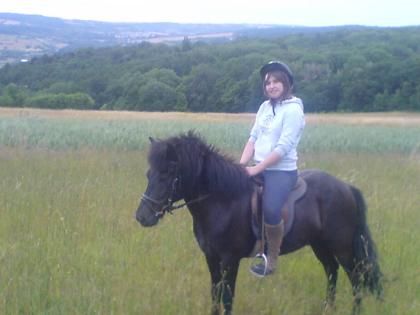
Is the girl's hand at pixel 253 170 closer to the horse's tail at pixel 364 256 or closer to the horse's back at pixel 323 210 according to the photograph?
the horse's back at pixel 323 210

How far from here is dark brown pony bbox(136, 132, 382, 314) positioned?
427 cm

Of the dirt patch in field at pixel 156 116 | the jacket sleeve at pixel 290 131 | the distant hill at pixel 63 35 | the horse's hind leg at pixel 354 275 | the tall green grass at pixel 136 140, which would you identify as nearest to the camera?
the jacket sleeve at pixel 290 131

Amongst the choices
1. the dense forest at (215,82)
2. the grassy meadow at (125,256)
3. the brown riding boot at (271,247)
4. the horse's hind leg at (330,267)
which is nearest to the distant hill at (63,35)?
the dense forest at (215,82)

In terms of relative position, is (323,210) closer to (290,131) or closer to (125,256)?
(290,131)

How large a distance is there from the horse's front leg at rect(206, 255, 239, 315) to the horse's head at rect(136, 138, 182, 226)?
0.67 metres

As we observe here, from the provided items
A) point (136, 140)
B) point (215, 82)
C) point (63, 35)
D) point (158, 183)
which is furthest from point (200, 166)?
point (63, 35)

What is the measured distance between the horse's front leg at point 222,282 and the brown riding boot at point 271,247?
211 millimetres

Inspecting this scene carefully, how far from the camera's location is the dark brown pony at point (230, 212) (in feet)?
14.0

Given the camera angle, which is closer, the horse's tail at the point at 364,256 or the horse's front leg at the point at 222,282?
the horse's front leg at the point at 222,282

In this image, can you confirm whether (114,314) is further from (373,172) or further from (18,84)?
(18,84)

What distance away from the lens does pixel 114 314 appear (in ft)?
15.0

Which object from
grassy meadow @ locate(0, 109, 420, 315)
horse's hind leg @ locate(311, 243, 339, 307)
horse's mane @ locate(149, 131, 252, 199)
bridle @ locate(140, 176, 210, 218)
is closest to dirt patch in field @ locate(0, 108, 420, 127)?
grassy meadow @ locate(0, 109, 420, 315)

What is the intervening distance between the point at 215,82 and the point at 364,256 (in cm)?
5864

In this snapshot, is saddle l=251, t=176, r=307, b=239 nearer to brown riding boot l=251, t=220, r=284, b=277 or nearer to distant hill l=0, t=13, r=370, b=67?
brown riding boot l=251, t=220, r=284, b=277
